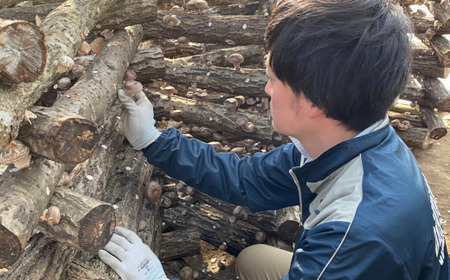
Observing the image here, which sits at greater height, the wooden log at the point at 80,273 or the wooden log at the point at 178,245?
the wooden log at the point at 80,273

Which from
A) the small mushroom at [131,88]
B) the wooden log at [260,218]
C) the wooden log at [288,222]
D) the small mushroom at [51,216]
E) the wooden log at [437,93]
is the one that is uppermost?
the small mushroom at [51,216]

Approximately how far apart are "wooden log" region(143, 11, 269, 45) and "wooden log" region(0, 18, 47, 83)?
11.4 ft

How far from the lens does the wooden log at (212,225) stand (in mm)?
4613

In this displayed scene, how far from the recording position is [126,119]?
3.94 m

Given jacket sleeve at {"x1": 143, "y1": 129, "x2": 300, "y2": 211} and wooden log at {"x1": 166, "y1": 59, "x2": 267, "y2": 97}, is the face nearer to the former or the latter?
jacket sleeve at {"x1": 143, "y1": 129, "x2": 300, "y2": 211}

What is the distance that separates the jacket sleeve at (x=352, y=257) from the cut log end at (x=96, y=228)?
1169mm

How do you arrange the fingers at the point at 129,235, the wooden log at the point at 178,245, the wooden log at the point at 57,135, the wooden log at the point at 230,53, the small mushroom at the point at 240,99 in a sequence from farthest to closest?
the wooden log at the point at 230,53 < the small mushroom at the point at 240,99 < the wooden log at the point at 178,245 < the fingers at the point at 129,235 < the wooden log at the point at 57,135

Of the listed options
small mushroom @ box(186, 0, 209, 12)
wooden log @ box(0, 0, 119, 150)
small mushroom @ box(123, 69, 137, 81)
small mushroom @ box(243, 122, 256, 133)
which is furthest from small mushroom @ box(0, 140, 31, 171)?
small mushroom @ box(186, 0, 209, 12)

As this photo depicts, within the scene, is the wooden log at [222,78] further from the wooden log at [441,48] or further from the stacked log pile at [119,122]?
the wooden log at [441,48]

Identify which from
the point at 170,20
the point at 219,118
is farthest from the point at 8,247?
the point at 170,20

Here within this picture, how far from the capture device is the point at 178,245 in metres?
4.44

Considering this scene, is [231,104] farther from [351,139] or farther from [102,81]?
[351,139]

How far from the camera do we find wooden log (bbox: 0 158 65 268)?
2.25 meters

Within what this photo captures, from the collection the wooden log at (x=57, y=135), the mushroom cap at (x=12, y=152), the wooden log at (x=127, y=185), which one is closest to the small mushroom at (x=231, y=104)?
the wooden log at (x=127, y=185)
